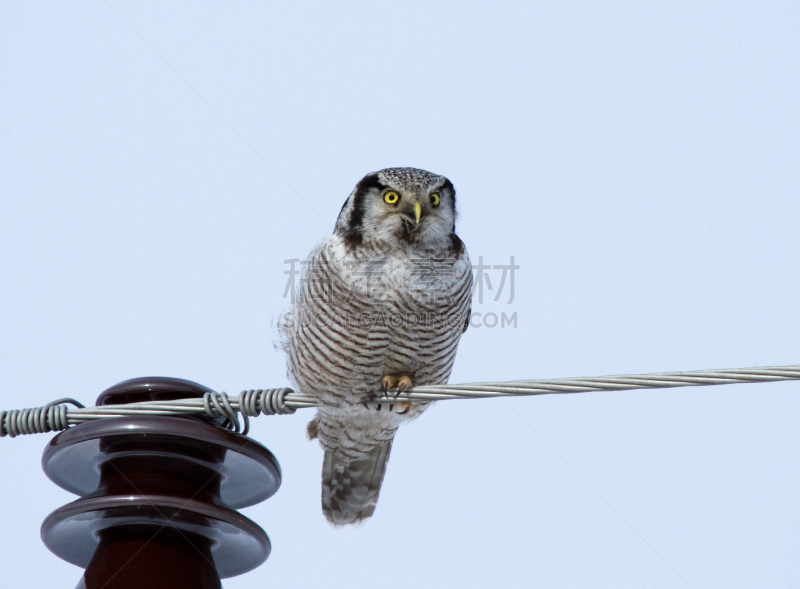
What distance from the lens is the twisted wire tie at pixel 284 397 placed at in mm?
2619

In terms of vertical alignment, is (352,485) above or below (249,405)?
above

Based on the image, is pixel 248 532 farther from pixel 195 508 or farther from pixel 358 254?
Answer: pixel 358 254

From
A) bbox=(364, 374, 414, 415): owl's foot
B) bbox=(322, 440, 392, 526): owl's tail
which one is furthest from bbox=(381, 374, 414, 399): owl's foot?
bbox=(322, 440, 392, 526): owl's tail

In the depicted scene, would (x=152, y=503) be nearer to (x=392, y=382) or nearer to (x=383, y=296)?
(x=383, y=296)

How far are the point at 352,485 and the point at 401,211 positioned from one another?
2.31 metres

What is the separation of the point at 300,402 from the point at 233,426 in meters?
0.31

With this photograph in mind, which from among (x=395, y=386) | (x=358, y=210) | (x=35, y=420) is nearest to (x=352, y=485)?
(x=395, y=386)

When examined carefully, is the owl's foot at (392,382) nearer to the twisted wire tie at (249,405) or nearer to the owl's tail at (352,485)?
the owl's tail at (352,485)

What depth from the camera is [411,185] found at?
4551mm

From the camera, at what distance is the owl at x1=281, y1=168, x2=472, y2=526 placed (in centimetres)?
443

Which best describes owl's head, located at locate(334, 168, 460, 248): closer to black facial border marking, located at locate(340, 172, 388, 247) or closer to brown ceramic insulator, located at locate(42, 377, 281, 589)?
black facial border marking, located at locate(340, 172, 388, 247)

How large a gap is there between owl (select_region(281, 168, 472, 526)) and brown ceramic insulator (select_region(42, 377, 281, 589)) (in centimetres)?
145

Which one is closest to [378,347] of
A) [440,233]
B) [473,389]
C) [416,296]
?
[416,296]

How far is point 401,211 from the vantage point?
4.51 metres
